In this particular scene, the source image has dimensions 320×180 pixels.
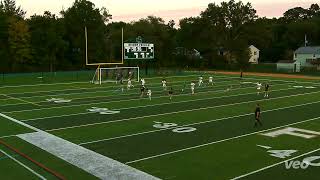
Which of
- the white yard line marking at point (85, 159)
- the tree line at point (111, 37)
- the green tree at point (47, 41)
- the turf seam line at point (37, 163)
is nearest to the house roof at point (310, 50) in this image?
the tree line at point (111, 37)

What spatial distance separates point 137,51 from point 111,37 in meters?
33.1

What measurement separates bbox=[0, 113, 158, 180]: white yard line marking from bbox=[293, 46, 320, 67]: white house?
68.7 m

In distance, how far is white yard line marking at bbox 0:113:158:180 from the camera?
12.4m

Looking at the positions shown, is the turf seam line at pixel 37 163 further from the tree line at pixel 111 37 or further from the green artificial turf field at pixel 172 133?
the tree line at pixel 111 37

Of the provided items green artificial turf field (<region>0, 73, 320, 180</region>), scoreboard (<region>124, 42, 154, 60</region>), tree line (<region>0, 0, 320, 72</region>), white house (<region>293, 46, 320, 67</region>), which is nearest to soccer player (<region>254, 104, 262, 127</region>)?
green artificial turf field (<region>0, 73, 320, 180</region>)

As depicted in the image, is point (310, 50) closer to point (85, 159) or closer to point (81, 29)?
point (81, 29)

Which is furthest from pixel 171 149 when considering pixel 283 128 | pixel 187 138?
pixel 283 128

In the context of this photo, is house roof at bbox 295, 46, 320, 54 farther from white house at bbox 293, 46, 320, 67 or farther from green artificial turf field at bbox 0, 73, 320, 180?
green artificial turf field at bbox 0, 73, 320, 180

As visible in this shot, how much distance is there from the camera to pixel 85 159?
1405cm

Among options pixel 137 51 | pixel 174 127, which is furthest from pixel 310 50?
pixel 174 127

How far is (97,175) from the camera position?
12297 mm

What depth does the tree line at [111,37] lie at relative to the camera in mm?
60781

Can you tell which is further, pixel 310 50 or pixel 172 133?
pixel 310 50

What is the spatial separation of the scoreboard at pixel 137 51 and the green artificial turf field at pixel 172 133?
38.7 feet
